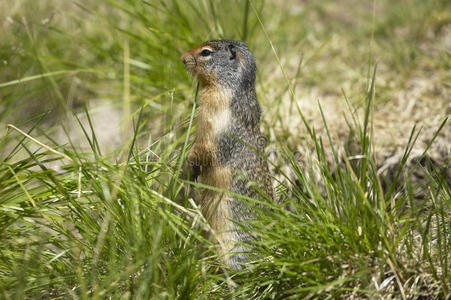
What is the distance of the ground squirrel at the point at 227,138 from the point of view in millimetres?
2516

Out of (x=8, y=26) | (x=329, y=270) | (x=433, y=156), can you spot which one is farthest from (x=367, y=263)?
(x=8, y=26)

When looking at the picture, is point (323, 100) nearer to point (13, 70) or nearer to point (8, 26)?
point (13, 70)

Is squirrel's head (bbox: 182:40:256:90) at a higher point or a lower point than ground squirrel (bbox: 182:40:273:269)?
higher

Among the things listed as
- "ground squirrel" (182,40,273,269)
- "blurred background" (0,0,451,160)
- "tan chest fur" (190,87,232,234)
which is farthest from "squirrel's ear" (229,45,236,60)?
"blurred background" (0,0,451,160)

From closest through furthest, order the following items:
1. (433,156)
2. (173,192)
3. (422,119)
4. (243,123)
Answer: (173,192) < (243,123) < (433,156) < (422,119)

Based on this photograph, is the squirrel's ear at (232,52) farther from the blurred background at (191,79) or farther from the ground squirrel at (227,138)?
the blurred background at (191,79)

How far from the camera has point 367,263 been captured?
2.17 meters

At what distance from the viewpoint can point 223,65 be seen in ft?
9.12

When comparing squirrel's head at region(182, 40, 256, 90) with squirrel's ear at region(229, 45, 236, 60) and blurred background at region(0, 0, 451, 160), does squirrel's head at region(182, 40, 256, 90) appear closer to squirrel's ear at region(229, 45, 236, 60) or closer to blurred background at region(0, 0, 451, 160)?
squirrel's ear at region(229, 45, 236, 60)

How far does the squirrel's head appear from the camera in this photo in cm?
277

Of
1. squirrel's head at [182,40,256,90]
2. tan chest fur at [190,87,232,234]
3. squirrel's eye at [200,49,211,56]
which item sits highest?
squirrel's eye at [200,49,211,56]

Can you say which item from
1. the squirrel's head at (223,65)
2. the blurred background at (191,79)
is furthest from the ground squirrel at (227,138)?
the blurred background at (191,79)

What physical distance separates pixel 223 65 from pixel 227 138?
19.9 inches

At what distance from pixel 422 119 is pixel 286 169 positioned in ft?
5.30
